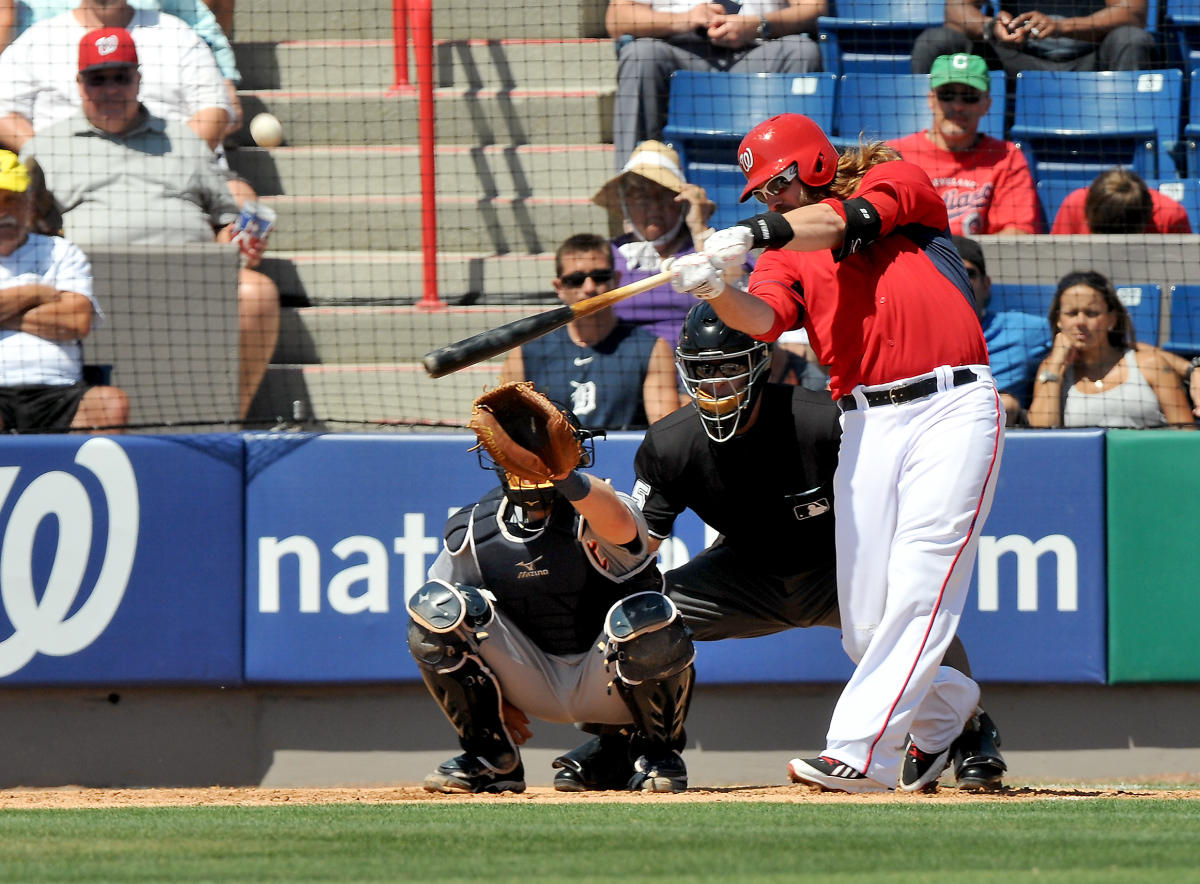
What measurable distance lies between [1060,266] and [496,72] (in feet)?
11.0

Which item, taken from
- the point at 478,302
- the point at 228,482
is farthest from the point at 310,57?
the point at 228,482

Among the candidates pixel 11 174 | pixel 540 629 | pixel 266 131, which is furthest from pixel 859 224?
pixel 266 131

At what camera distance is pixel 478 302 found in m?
8.10

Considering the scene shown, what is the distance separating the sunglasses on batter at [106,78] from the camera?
24.9ft

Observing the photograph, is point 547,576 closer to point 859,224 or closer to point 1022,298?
point 859,224

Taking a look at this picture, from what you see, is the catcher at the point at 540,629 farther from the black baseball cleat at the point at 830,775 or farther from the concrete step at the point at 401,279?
the concrete step at the point at 401,279

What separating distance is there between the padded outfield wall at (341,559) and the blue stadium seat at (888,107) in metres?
2.76

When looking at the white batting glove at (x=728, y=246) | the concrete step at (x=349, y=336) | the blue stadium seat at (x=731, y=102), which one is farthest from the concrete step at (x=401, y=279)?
the white batting glove at (x=728, y=246)

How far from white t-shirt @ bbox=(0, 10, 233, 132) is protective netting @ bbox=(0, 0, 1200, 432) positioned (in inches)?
3.9

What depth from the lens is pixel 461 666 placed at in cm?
492

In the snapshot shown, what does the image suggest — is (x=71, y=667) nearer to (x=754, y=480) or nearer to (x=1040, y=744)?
(x=754, y=480)

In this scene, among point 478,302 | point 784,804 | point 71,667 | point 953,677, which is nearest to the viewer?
point 784,804

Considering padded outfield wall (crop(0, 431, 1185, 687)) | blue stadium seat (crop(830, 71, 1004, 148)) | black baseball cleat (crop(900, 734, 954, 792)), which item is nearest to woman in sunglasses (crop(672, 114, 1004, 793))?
black baseball cleat (crop(900, 734, 954, 792))

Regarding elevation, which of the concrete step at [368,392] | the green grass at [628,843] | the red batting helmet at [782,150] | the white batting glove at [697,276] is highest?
the red batting helmet at [782,150]
